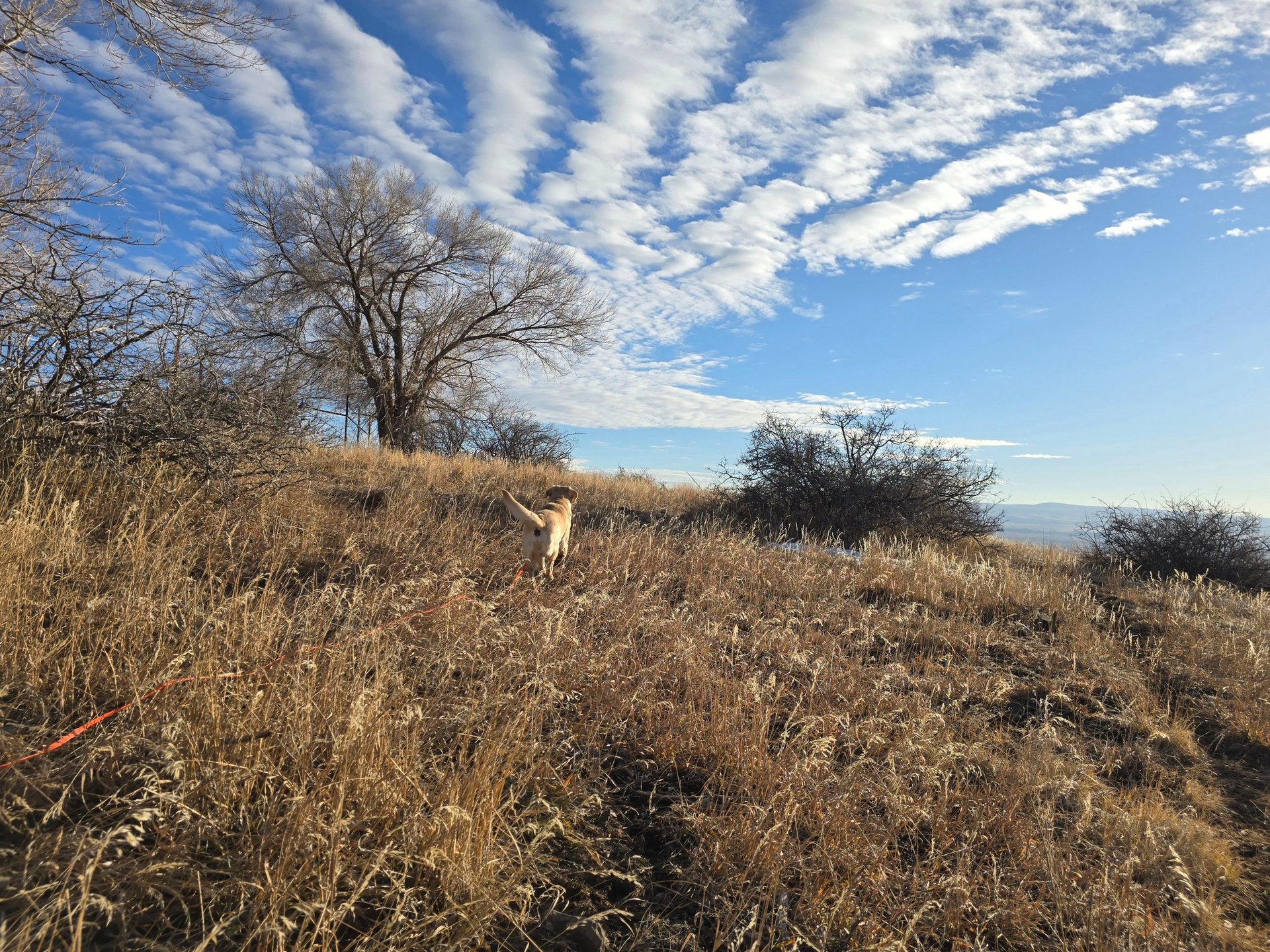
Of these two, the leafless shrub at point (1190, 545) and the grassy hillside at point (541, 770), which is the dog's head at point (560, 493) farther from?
the leafless shrub at point (1190, 545)

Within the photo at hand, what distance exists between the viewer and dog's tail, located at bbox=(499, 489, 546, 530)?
473cm

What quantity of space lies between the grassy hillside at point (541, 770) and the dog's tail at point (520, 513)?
54cm

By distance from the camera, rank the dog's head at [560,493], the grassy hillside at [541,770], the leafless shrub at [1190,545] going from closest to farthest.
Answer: the grassy hillside at [541,770], the dog's head at [560,493], the leafless shrub at [1190,545]

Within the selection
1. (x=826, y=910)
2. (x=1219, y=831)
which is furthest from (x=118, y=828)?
(x=1219, y=831)

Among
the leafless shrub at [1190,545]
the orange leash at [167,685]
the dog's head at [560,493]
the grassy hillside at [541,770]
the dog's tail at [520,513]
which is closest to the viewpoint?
the grassy hillside at [541,770]

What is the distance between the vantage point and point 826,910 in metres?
2.20

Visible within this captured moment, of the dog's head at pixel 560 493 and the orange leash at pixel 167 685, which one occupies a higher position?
the dog's head at pixel 560 493

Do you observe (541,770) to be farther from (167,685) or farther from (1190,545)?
(1190,545)

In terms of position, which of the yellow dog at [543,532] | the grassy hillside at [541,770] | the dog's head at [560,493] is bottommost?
the grassy hillside at [541,770]

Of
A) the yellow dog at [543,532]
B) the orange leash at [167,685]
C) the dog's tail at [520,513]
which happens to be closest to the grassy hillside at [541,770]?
the orange leash at [167,685]

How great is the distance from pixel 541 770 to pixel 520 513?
7.69ft

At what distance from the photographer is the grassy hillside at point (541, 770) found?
184 centimetres

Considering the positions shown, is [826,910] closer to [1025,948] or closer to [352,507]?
[1025,948]

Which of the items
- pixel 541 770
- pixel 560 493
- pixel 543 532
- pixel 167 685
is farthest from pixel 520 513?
pixel 167 685
